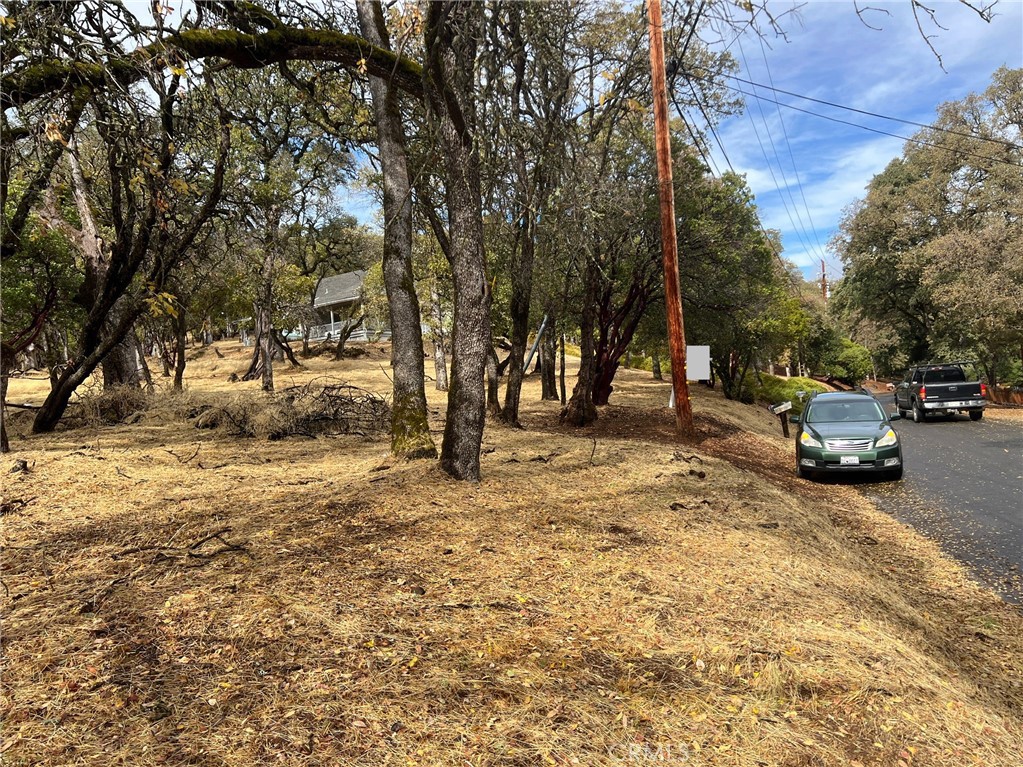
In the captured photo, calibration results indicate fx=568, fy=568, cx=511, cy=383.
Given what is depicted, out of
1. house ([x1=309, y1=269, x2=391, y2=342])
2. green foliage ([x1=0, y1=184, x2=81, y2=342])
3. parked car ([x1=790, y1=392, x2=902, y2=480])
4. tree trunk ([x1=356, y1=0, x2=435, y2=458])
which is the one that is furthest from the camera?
house ([x1=309, y1=269, x2=391, y2=342])

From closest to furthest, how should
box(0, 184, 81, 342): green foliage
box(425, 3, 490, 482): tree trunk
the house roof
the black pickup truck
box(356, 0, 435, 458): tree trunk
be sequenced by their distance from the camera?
box(425, 3, 490, 482): tree trunk < box(356, 0, 435, 458): tree trunk < box(0, 184, 81, 342): green foliage < the black pickup truck < the house roof

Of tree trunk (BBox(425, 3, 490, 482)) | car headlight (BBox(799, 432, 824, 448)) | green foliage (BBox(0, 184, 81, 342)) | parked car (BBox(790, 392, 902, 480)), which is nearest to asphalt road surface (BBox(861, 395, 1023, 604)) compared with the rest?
parked car (BBox(790, 392, 902, 480))

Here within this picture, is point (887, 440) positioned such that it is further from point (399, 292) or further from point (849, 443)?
point (399, 292)

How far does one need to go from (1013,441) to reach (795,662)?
16.0m

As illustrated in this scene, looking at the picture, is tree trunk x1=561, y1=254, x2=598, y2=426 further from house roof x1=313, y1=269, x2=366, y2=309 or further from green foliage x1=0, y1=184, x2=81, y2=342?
house roof x1=313, y1=269, x2=366, y2=309

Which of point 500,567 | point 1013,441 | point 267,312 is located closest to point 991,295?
point 1013,441

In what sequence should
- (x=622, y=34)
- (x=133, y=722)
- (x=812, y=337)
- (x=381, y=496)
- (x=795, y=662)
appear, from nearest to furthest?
(x=133, y=722)
(x=795, y=662)
(x=381, y=496)
(x=622, y=34)
(x=812, y=337)

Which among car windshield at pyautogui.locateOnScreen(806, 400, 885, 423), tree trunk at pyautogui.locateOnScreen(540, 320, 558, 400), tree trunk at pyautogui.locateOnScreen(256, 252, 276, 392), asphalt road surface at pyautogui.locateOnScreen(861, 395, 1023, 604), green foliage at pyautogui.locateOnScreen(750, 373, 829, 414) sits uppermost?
tree trunk at pyautogui.locateOnScreen(256, 252, 276, 392)

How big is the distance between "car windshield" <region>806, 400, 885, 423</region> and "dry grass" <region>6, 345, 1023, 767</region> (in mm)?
4973

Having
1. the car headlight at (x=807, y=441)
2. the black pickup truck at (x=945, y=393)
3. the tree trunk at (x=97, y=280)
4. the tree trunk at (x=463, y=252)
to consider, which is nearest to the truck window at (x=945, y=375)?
the black pickup truck at (x=945, y=393)

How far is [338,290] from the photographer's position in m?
51.9

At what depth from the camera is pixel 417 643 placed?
10.6ft

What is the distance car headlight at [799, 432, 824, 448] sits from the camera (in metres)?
10.7

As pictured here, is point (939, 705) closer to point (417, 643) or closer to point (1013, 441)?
point (417, 643)
